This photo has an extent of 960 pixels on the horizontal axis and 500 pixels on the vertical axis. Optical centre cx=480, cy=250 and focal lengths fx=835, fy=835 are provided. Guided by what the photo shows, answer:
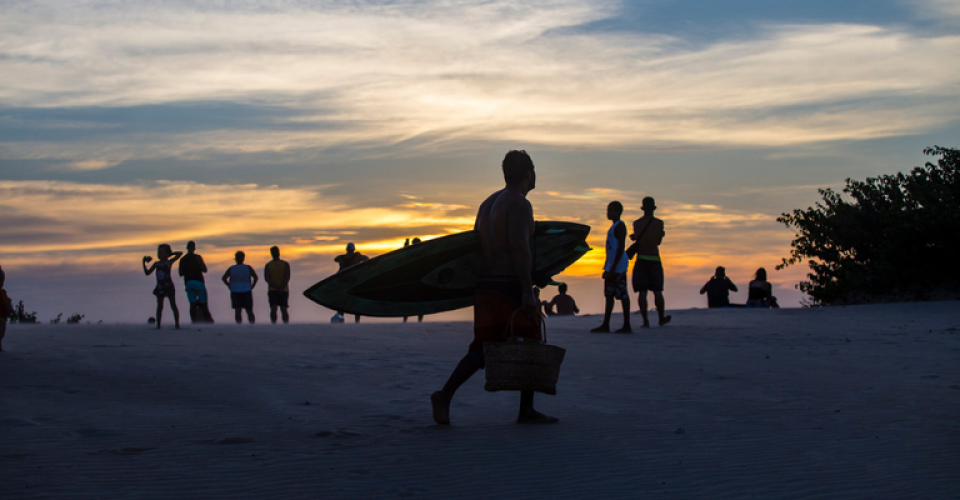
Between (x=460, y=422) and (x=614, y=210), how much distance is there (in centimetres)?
653

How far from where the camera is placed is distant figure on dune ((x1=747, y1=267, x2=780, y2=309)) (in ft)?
65.2

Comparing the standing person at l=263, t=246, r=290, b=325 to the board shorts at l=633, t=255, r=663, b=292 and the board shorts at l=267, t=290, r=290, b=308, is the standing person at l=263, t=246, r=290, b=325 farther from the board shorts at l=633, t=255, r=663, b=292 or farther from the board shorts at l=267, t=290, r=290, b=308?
the board shorts at l=633, t=255, r=663, b=292

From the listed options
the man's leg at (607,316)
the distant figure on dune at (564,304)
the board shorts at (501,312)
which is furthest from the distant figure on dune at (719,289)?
the board shorts at (501,312)

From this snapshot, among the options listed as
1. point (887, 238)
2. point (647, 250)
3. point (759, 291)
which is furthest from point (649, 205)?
point (887, 238)

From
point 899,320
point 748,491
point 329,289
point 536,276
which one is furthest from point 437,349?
point 899,320

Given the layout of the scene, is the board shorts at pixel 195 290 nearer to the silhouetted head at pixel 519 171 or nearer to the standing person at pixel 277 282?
the standing person at pixel 277 282

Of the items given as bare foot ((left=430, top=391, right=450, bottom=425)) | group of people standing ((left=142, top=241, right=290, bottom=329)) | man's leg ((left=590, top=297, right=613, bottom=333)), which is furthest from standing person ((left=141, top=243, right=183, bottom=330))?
bare foot ((left=430, top=391, right=450, bottom=425))

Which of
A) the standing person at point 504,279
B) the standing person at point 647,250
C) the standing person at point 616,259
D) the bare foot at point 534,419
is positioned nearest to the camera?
the standing person at point 504,279

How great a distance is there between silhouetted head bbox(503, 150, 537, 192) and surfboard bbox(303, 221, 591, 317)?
1.09 m

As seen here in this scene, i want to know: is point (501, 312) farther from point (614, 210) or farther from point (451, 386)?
point (614, 210)

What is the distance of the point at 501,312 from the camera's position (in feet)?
19.3

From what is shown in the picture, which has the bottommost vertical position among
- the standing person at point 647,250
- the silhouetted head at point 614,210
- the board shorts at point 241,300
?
the board shorts at point 241,300

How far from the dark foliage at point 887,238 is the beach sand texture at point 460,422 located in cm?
1150

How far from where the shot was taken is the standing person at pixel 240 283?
16.6 m
